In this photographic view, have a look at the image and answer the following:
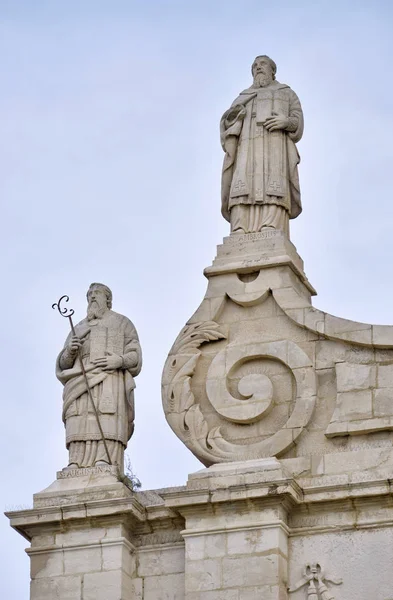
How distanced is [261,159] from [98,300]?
2.35m

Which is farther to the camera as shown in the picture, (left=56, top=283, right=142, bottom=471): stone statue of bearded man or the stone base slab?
the stone base slab

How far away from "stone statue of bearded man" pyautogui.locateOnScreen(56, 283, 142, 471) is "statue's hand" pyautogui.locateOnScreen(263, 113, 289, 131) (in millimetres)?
2626

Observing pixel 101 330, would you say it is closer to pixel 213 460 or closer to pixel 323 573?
pixel 213 460

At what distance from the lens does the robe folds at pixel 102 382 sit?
21.5 metres

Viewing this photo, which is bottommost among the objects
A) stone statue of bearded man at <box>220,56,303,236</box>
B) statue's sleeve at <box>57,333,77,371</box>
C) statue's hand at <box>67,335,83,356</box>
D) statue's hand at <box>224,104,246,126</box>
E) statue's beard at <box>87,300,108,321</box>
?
statue's sleeve at <box>57,333,77,371</box>

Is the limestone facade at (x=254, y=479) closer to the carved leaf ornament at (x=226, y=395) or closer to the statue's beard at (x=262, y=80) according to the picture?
the carved leaf ornament at (x=226, y=395)

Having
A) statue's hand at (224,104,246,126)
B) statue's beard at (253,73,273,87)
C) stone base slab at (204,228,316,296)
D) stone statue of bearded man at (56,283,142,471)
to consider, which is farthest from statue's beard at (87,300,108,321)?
statue's beard at (253,73,273,87)

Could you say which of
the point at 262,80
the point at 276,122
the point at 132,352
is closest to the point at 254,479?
the point at 132,352

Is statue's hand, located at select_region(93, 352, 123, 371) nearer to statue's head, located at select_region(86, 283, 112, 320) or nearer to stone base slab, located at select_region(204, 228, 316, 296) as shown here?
statue's head, located at select_region(86, 283, 112, 320)

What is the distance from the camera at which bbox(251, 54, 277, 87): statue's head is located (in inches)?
906

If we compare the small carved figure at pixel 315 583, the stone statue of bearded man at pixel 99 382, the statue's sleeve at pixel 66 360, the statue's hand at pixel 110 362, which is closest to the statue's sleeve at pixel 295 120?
the stone statue of bearded man at pixel 99 382

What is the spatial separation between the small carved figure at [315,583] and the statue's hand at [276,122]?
5031mm

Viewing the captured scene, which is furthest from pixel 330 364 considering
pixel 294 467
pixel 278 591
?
pixel 278 591

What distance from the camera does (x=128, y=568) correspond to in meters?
20.9
